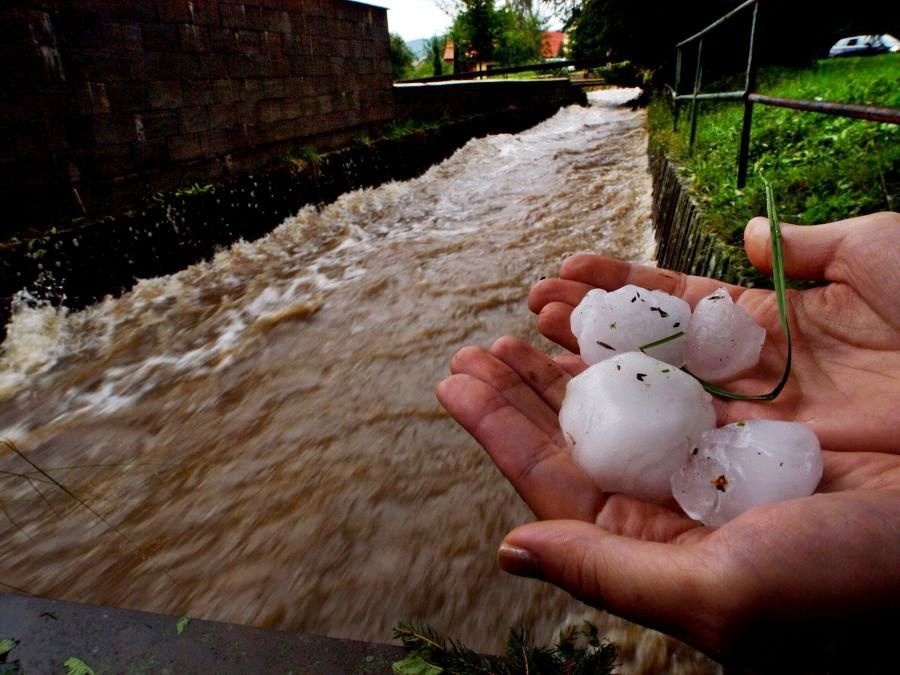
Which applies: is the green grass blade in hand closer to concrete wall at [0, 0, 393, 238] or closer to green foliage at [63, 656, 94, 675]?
green foliage at [63, 656, 94, 675]

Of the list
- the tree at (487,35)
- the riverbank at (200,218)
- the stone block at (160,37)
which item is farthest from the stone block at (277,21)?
the tree at (487,35)

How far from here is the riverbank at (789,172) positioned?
2.83 metres

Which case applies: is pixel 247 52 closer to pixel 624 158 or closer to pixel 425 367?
pixel 425 367

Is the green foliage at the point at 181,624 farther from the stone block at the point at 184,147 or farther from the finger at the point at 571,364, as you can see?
the stone block at the point at 184,147

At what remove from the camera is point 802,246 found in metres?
2.08

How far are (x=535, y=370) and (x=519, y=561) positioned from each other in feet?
2.77

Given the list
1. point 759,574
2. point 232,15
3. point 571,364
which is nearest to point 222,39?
point 232,15

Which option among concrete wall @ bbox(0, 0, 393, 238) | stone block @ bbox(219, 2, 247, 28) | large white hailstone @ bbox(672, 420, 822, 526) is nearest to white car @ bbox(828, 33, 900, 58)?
concrete wall @ bbox(0, 0, 393, 238)

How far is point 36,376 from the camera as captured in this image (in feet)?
14.1

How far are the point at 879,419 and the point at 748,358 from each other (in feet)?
1.32

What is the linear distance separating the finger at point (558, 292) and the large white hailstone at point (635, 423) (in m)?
0.67

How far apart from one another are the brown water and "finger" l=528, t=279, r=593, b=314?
110 centimetres

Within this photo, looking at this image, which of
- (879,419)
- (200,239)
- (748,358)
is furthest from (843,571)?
(200,239)

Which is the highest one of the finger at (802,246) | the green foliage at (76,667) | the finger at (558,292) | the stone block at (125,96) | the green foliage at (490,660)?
the stone block at (125,96)
